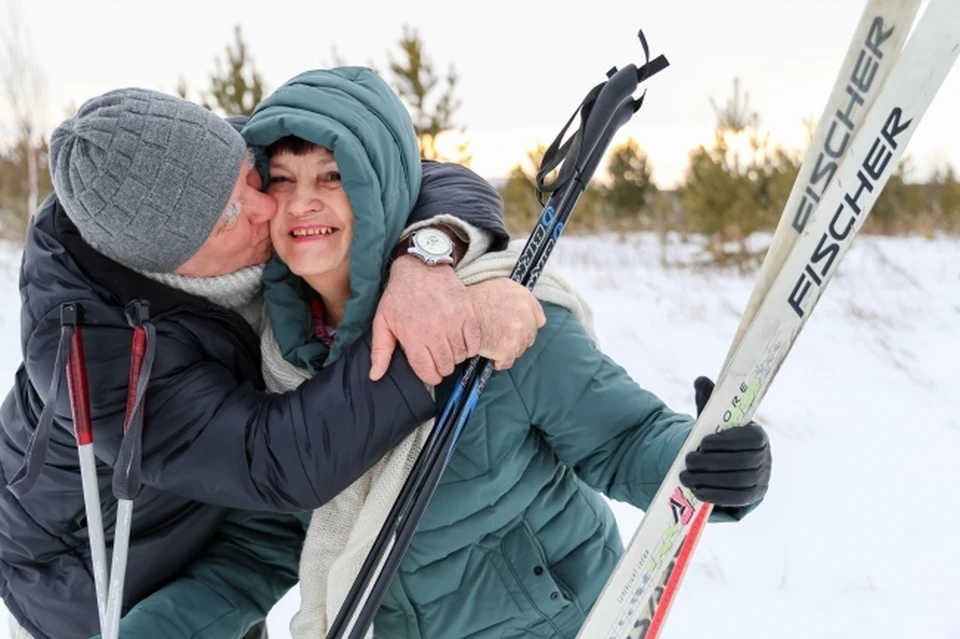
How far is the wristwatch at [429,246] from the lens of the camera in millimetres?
1535

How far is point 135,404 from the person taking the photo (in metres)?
1.44

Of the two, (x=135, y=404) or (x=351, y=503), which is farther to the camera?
(x=351, y=503)

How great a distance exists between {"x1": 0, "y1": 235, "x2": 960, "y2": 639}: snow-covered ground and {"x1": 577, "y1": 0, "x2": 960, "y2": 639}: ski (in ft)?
5.35

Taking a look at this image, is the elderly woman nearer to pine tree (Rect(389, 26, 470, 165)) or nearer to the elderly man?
the elderly man

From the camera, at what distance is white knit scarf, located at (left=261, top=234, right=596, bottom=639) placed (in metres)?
1.62

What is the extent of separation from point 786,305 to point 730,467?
0.26 meters

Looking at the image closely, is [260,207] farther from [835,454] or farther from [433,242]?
[835,454]

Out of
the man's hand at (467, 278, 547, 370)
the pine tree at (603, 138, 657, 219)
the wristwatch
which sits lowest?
the pine tree at (603, 138, 657, 219)

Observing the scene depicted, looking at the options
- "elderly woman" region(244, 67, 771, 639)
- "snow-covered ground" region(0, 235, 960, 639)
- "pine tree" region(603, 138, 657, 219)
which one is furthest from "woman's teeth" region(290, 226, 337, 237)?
"pine tree" region(603, 138, 657, 219)

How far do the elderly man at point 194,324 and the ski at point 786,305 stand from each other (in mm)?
335

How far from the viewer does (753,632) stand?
10.1 ft

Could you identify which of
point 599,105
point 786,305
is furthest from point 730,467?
point 599,105

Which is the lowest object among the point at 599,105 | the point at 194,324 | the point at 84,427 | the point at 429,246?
the point at 84,427

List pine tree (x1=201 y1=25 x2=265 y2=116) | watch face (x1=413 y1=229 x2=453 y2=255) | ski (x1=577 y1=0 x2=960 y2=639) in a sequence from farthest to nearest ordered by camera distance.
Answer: pine tree (x1=201 y1=25 x2=265 y2=116) → watch face (x1=413 y1=229 x2=453 y2=255) → ski (x1=577 y1=0 x2=960 y2=639)
